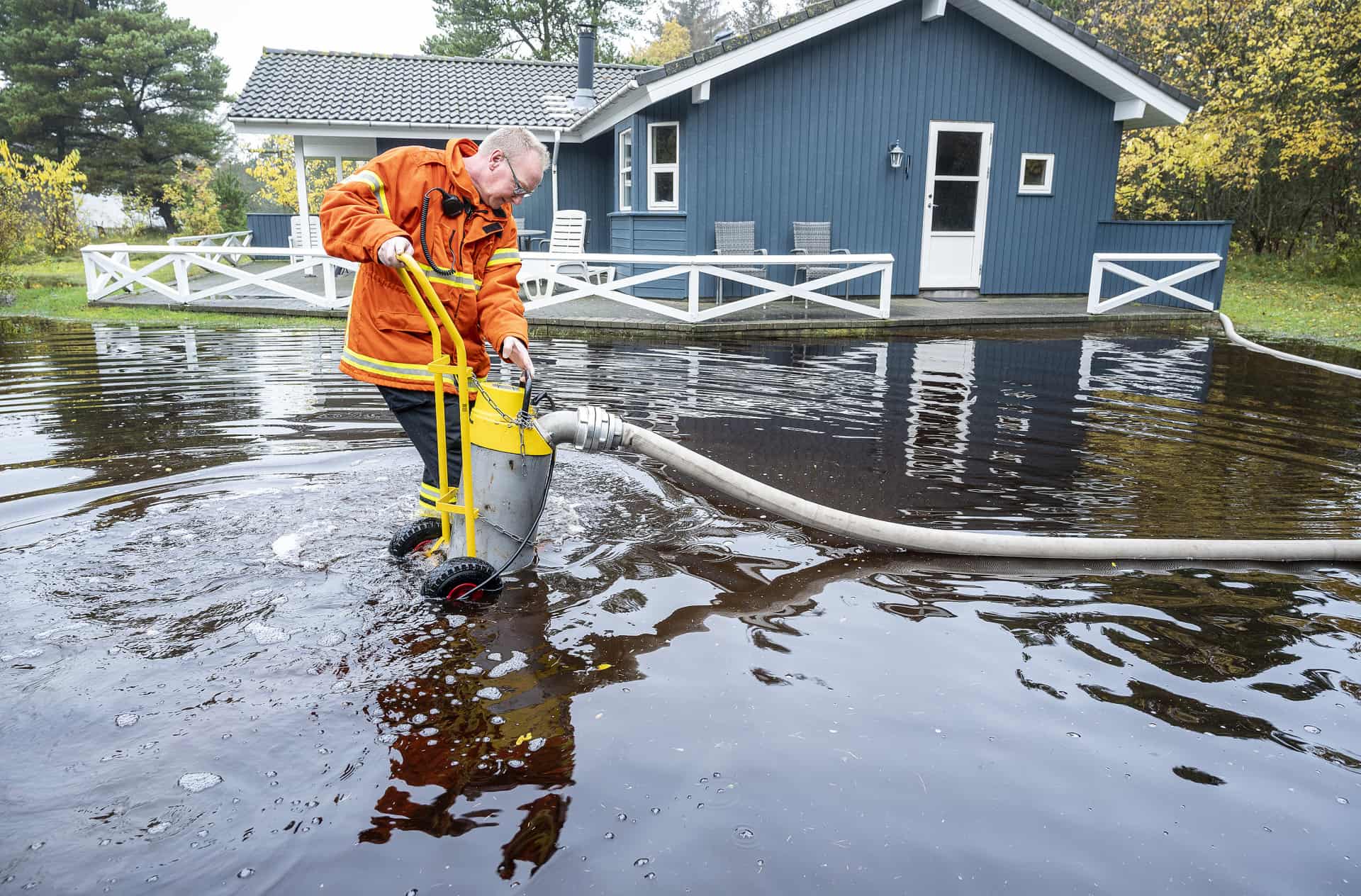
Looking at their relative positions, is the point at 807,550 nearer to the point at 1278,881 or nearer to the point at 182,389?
the point at 1278,881

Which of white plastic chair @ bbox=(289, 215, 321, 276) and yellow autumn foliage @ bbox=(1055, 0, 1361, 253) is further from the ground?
yellow autumn foliage @ bbox=(1055, 0, 1361, 253)

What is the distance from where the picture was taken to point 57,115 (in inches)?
1292

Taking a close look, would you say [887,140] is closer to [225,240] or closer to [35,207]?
[225,240]

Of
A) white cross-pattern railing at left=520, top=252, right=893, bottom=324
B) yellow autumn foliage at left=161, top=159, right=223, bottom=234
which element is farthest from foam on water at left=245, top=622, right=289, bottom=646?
yellow autumn foliage at left=161, top=159, right=223, bottom=234

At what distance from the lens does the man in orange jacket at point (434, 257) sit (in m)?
3.38

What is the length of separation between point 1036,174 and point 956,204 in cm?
137

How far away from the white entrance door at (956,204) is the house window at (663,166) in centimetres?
385

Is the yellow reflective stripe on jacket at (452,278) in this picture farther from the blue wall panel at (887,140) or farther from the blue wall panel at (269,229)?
the blue wall panel at (269,229)

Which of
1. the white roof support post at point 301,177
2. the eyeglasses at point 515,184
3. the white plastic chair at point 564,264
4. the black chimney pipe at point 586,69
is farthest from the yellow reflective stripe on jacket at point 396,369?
the black chimney pipe at point 586,69

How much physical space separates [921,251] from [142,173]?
2995cm

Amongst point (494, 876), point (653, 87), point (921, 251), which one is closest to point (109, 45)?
point (653, 87)

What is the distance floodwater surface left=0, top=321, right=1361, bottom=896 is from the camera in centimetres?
230

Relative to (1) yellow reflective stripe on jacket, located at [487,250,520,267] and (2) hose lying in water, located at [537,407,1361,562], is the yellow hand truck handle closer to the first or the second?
(1) yellow reflective stripe on jacket, located at [487,250,520,267]

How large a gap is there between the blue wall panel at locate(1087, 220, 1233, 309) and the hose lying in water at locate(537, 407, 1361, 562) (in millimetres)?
11193
